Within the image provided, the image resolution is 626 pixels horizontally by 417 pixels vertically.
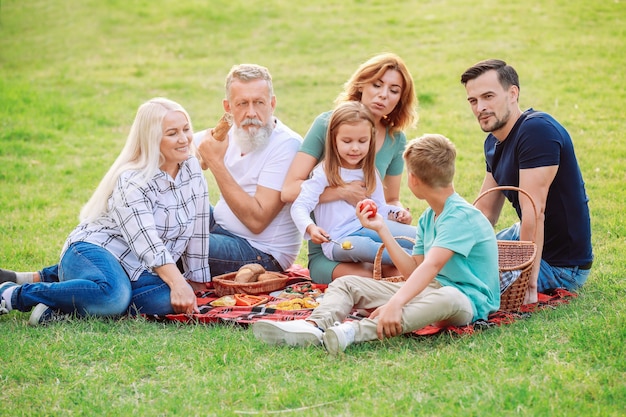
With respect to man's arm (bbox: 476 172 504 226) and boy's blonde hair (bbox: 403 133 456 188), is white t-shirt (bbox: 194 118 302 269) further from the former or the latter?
boy's blonde hair (bbox: 403 133 456 188)

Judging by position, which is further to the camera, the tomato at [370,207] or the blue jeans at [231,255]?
the blue jeans at [231,255]

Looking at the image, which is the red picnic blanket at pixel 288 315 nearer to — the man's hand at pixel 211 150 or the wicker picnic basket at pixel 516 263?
the wicker picnic basket at pixel 516 263

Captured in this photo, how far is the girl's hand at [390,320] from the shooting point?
4.45 meters

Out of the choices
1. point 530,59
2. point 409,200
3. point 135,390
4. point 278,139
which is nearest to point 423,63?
point 530,59

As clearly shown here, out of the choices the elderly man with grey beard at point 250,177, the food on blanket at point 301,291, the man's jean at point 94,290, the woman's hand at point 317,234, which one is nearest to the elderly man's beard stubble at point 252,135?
the elderly man with grey beard at point 250,177

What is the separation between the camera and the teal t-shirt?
4.52m

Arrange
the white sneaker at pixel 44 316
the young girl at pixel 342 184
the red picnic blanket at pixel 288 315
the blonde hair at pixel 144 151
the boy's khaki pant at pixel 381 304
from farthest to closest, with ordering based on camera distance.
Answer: the young girl at pixel 342 184 < the blonde hair at pixel 144 151 < the white sneaker at pixel 44 316 < the red picnic blanket at pixel 288 315 < the boy's khaki pant at pixel 381 304

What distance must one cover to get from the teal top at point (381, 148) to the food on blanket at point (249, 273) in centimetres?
94

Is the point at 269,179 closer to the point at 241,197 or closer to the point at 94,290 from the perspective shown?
the point at 241,197

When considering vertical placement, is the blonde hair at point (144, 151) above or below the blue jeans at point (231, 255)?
above

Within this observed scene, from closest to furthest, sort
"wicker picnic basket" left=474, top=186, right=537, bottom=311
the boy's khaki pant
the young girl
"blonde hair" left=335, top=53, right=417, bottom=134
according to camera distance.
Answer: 1. the boy's khaki pant
2. "wicker picnic basket" left=474, top=186, right=537, bottom=311
3. the young girl
4. "blonde hair" left=335, top=53, right=417, bottom=134

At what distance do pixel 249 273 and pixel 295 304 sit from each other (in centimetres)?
56

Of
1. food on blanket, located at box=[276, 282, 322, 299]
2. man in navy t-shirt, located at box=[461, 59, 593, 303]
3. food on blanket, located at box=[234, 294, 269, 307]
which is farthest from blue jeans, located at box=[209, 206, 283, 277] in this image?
man in navy t-shirt, located at box=[461, 59, 593, 303]

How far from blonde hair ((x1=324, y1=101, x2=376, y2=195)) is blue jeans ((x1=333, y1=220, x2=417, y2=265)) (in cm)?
32
